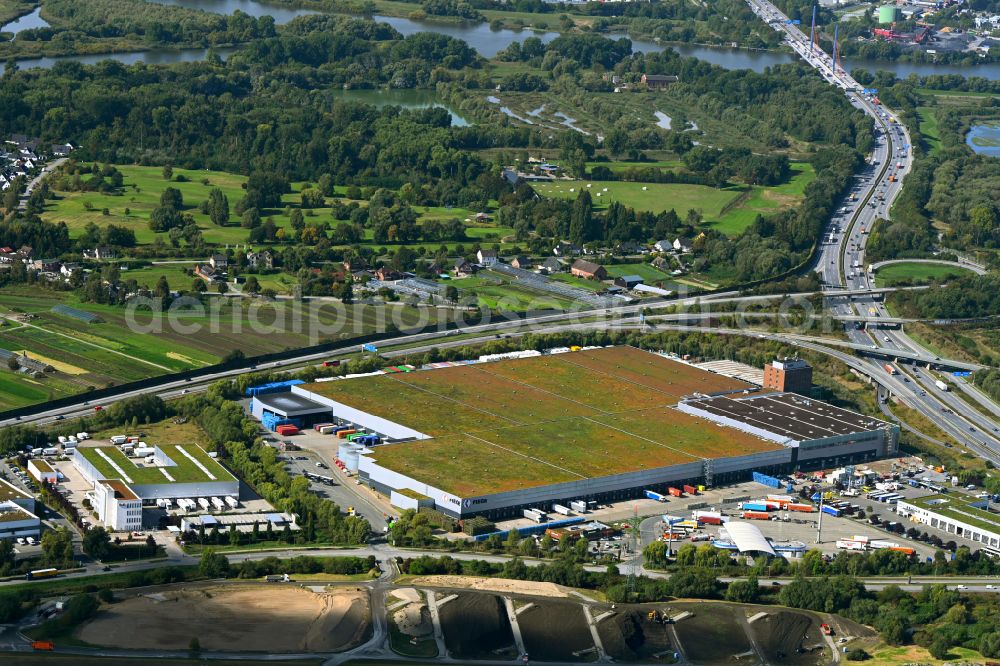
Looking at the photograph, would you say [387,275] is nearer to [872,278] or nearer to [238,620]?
[872,278]

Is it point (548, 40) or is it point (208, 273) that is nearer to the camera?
point (208, 273)

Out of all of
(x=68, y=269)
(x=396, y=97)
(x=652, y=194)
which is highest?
(x=396, y=97)

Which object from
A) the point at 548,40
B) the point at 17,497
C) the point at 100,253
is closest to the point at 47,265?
the point at 100,253

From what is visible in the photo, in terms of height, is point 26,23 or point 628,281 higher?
point 26,23

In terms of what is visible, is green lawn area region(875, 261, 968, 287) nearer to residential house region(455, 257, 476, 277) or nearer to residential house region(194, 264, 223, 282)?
residential house region(455, 257, 476, 277)

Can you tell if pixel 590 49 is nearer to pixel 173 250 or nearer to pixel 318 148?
pixel 318 148

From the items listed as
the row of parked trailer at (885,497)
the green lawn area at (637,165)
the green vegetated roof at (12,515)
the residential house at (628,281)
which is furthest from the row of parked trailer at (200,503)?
the green lawn area at (637,165)

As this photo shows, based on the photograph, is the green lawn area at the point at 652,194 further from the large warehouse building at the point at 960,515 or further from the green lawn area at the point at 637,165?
the large warehouse building at the point at 960,515
